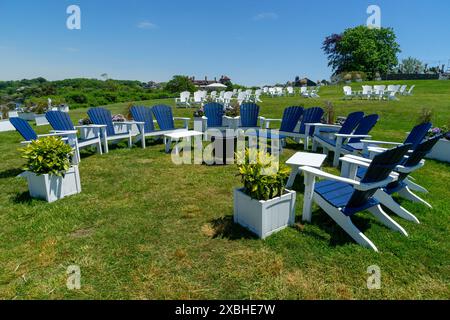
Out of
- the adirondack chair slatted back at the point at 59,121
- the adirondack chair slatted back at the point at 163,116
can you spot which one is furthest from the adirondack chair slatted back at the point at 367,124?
the adirondack chair slatted back at the point at 59,121

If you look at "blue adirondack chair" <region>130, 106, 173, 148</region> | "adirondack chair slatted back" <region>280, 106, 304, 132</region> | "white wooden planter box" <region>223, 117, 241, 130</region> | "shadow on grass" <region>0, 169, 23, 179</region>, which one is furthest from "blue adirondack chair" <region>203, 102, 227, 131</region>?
"shadow on grass" <region>0, 169, 23, 179</region>

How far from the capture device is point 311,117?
5.60 meters

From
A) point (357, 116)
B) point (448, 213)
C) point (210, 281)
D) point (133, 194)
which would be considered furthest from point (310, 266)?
point (357, 116)

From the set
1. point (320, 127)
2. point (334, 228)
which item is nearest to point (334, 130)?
point (320, 127)

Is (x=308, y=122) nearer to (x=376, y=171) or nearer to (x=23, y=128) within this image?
(x=376, y=171)

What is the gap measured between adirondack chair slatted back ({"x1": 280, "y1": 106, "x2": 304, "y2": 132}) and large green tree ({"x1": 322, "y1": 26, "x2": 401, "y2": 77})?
35860 mm

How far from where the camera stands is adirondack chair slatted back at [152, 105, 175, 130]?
6273mm

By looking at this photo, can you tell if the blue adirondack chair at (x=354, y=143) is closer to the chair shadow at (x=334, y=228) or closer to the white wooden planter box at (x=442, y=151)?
the white wooden planter box at (x=442, y=151)

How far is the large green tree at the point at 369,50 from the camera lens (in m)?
36.0

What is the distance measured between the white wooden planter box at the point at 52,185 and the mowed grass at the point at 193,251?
0.12 metres

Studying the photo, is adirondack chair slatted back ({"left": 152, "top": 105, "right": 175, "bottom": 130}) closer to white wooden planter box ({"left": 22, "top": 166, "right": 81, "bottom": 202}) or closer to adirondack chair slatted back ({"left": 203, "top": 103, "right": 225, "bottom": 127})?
adirondack chair slatted back ({"left": 203, "top": 103, "right": 225, "bottom": 127})

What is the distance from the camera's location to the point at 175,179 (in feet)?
13.8

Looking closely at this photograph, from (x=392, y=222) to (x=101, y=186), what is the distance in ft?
11.9
